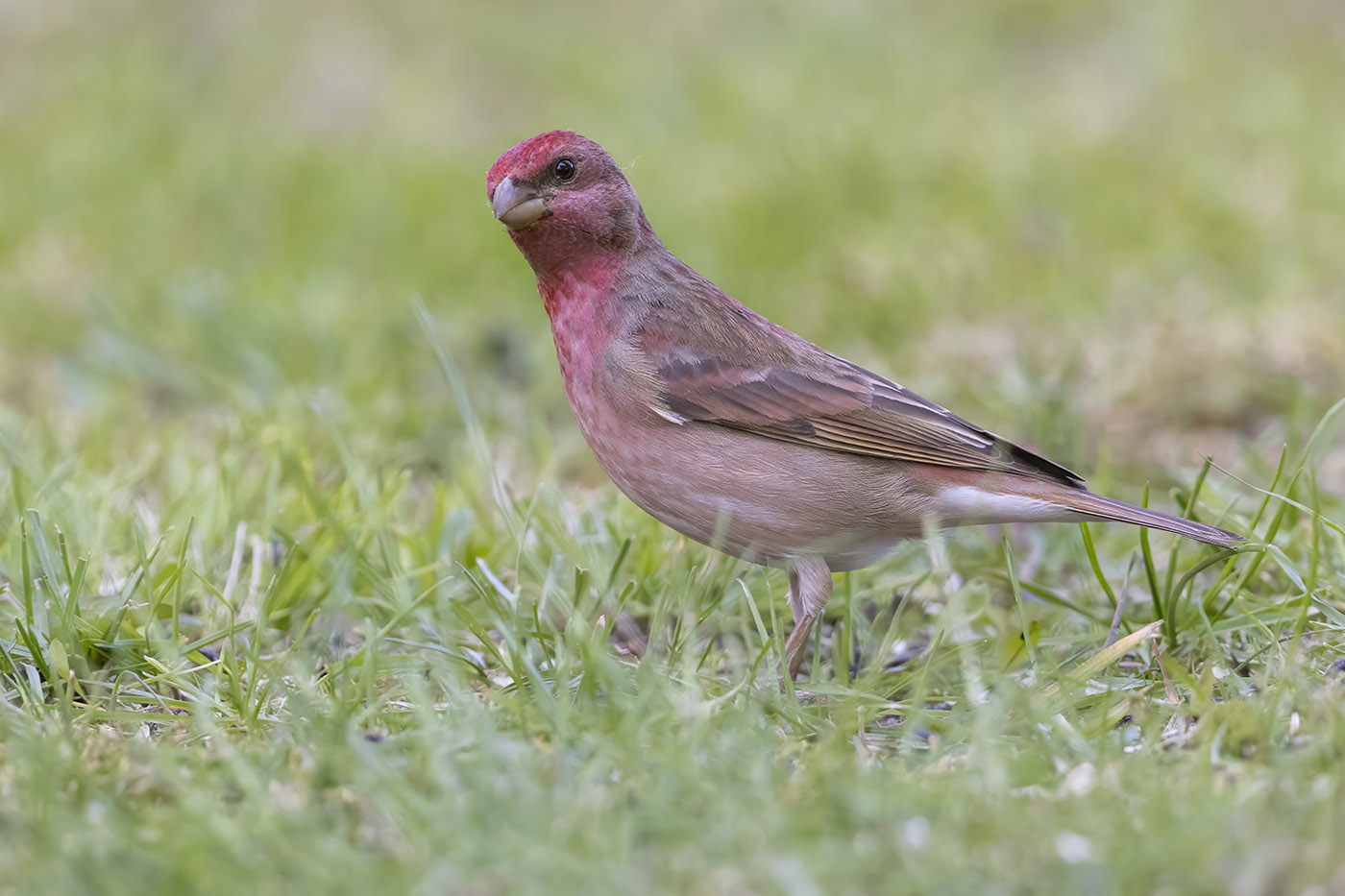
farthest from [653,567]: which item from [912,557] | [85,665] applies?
[85,665]

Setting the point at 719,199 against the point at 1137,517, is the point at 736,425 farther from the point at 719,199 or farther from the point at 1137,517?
the point at 719,199

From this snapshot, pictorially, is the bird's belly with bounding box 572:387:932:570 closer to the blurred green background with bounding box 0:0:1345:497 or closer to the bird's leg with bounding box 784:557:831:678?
the bird's leg with bounding box 784:557:831:678

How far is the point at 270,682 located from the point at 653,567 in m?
1.35

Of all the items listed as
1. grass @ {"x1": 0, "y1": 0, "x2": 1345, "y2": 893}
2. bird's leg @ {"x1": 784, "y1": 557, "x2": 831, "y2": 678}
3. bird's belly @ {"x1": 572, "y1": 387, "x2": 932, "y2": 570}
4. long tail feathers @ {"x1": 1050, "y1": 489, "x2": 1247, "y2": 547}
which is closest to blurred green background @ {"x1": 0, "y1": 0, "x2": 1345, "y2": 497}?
grass @ {"x1": 0, "y1": 0, "x2": 1345, "y2": 893}

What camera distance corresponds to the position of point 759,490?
13.2 feet

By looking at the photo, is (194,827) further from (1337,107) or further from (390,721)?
(1337,107)

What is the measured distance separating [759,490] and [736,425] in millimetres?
216

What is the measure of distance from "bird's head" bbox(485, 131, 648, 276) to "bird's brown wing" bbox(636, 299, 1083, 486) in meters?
0.32

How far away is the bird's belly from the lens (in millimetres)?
4016

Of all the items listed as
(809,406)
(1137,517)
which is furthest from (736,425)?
(1137,517)

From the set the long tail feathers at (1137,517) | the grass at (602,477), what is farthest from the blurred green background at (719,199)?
the long tail feathers at (1137,517)

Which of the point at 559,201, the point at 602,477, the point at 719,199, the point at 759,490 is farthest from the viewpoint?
the point at 719,199

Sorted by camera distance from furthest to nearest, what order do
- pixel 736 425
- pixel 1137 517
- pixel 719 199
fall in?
pixel 719 199 < pixel 736 425 < pixel 1137 517

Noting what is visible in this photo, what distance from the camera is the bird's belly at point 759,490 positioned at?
402 cm
